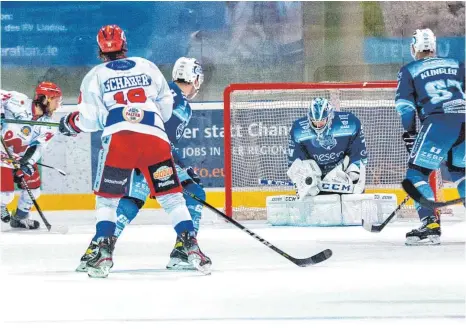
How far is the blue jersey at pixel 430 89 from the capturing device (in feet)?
16.5

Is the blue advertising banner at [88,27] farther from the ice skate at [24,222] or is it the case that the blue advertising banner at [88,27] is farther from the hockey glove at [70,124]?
the hockey glove at [70,124]

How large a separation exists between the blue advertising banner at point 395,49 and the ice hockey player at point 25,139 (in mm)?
2209

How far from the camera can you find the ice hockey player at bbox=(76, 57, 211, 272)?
422 centimetres

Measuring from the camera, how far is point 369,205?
6371mm

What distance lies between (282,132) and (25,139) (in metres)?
1.64

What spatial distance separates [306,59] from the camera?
7477 millimetres

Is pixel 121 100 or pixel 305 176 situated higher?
pixel 121 100

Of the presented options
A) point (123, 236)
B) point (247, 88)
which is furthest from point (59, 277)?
point (247, 88)

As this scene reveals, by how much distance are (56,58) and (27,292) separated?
3.97 metres

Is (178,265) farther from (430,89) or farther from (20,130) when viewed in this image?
(20,130)

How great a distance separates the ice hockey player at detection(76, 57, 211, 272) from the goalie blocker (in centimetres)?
192

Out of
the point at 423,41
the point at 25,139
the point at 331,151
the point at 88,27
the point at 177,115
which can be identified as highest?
the point at 88,27

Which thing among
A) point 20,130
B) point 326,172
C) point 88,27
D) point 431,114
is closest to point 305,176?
point 326,172

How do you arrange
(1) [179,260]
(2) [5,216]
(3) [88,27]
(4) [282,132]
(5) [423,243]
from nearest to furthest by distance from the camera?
(1) [179,260] → (5) [423,243] → (2) [5,216] → (4) [282,132] → (3) [88,27]
